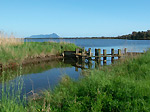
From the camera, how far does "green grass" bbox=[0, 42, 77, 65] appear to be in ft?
36.5

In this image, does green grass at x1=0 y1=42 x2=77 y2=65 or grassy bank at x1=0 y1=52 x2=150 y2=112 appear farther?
green grass at x1=0 y1=42 x2=77 y2=65

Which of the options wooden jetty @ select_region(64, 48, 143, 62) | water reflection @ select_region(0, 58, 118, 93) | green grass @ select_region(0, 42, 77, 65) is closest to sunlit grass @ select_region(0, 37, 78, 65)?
green grass @ select_region(0, 42, 77, 65)

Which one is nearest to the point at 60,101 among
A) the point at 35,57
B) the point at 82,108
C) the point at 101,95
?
the point at 82,108

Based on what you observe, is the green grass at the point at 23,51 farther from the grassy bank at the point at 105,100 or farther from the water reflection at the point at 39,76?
the grassy bank at the point at 105,100

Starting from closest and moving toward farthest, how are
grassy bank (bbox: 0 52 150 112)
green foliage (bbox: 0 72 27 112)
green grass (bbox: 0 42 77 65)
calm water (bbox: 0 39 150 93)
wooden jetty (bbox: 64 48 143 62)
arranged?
green foliage (bbox: 0 72 27 112) < grassy bank (bbox: 0 52 150 112) < calm water (bbox: 0 39 150 93) < green grass (bbox: 0 42 77 65) < wooden jetty (bbox: 64 48 143 62)

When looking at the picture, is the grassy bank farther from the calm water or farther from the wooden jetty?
the wooden jetty

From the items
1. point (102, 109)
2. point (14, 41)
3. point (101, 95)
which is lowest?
point (102, 109)

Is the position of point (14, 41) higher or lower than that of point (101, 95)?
higher

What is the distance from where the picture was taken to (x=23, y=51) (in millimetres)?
12875

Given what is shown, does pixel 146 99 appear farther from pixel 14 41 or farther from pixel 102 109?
pixel 14 41

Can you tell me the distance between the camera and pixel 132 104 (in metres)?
3.66

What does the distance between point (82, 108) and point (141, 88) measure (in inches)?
65.2

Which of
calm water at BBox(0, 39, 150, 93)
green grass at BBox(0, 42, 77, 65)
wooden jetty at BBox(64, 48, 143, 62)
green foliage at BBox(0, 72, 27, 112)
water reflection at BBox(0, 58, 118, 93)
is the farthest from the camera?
wooden jetty at BBox(64, 48, 143, 62)

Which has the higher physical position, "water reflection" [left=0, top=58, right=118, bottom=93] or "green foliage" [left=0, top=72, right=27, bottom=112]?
"green foliage" [left=0, top=72, right=27, bottom=112]
